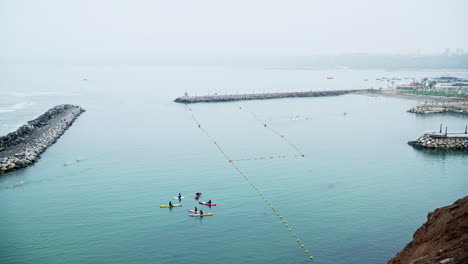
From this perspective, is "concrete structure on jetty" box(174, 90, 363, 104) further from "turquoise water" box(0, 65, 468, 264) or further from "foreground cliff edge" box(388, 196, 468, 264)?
"foreground cliff edge" box(388, 196, 468, 264)

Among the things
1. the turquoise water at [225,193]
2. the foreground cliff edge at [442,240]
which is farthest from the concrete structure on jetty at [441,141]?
Result: the foreground cliff edge at [442,240]

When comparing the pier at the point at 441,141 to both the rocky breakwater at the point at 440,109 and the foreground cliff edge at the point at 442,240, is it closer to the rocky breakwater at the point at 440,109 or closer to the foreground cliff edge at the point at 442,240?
the rocky breakwater at the point at 440,109

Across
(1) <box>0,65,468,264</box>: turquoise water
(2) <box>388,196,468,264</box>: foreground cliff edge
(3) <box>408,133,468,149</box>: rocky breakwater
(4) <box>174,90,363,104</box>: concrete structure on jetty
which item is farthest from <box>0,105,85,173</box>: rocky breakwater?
(3) <box>408,133,468,149</box>: rocky breakwater

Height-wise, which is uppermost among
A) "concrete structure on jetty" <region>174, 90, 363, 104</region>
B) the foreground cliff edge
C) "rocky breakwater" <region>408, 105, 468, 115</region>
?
"concrete structure on jetty" <region>174, 90, 363, 104</region>

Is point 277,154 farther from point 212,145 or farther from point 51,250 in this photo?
point 51,250

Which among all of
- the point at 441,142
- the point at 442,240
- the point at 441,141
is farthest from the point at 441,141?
the point at 442,240

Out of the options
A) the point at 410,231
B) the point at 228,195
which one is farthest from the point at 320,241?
the point at 228,195
